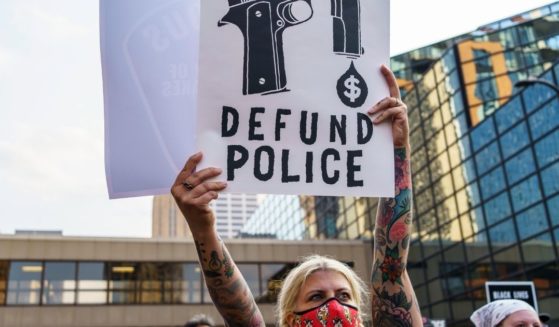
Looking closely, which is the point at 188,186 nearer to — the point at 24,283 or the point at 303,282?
the point at 303,282

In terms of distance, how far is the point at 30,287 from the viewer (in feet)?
81.7

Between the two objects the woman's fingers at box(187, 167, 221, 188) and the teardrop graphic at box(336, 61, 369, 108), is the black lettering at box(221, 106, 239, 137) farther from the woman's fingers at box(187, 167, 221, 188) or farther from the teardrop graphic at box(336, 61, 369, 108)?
the teardrop graphic at box(336, 61, 369, 108)

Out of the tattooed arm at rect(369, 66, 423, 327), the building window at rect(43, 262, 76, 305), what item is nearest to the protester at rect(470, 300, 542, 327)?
the tattooed arm at rect(369, 66, 423, 327)

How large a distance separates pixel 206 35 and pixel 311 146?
0.59 metres

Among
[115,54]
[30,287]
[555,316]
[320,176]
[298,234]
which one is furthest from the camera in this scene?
[298,234]

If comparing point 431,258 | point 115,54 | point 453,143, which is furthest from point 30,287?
point 115,54

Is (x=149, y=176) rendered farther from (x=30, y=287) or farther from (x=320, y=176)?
(x=30, y=287)

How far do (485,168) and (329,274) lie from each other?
22015mm

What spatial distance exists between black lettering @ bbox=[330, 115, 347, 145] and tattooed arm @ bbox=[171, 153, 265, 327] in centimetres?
49

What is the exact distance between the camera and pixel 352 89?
2.56 metres

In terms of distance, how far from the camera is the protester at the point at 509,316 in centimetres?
398

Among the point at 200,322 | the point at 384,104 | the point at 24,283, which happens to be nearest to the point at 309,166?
the point at 384,104

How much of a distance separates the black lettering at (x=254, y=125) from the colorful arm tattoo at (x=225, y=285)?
16.5 inches

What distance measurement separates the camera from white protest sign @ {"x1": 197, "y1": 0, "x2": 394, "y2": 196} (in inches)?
94.9
